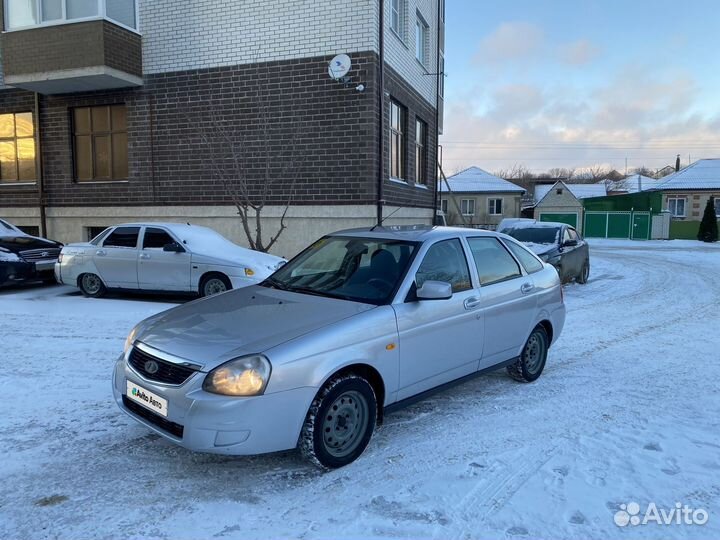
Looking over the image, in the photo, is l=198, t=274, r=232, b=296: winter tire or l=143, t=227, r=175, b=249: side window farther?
l=143, t=227, r=175, b=249: side window

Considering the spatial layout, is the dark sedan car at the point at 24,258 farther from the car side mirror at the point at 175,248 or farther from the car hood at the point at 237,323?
the car hood at the point at 237,323

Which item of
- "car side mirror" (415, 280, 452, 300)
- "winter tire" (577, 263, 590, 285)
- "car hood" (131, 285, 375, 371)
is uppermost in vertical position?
"car side mirror" (415, 280, 452, 300)

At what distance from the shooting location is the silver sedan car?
3143mm

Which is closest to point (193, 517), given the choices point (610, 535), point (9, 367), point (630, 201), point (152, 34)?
point (610, 535)

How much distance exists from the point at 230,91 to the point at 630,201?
3470cm

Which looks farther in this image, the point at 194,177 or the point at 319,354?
the point at 194,177

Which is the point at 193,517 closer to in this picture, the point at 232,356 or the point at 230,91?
the point at 232,356

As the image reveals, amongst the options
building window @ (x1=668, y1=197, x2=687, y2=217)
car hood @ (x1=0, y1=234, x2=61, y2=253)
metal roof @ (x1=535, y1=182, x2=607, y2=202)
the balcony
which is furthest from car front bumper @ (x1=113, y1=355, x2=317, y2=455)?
metal roof @ (x1=535, y1=182, x2=607, y2=202)

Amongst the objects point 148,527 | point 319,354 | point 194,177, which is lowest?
point 148,527

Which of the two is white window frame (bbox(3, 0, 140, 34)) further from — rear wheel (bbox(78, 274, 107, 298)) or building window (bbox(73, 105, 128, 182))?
rear wheel (bbox(78, 274, 107, 298))

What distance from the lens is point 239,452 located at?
313 centimetres

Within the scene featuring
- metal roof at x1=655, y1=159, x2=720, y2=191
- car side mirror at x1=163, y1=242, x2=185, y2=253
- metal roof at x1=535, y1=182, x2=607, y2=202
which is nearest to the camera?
car side mirror at x1=163, y1=242, x2=185, y2=253

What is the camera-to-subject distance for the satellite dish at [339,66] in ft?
40.2

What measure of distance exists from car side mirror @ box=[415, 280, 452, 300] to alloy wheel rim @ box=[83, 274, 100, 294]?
796 centimetres
